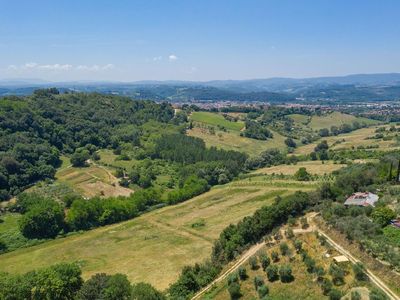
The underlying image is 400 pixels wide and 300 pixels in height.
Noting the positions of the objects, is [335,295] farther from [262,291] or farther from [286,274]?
[262,291]

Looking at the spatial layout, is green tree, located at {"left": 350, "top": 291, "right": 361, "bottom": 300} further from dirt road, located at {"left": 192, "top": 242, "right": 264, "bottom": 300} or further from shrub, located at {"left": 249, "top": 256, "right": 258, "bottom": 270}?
dirt road, located at {"left": 192, "top": 242, "right": 264, "bottom": 300}

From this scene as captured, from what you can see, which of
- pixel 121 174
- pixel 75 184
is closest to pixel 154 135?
pixel 121 174

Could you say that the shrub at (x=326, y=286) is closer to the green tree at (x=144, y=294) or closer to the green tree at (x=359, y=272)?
the green tree at (x=359, y=272)

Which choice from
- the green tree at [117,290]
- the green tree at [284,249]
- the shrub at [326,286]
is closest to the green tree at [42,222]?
the green tree at [117,290]

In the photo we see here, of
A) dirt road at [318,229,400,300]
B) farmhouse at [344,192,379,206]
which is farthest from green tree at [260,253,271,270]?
farmhouse at [344,192,379,206]

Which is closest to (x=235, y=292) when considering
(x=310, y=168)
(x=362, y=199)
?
(x=362, y=199)

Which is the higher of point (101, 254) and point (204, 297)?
point (204, 297)

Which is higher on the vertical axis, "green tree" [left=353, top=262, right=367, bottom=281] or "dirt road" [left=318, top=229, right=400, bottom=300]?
"green tree" [left=353, top=262, right=367, bottom=281]

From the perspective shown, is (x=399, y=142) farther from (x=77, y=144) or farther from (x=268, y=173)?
(x=77, y=144)
